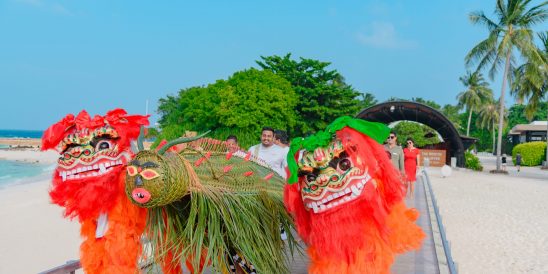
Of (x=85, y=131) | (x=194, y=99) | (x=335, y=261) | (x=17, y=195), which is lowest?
Result: (x=17, y=195)

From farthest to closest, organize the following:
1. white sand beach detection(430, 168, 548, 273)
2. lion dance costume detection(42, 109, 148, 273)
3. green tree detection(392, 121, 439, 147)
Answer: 1. green tree detection(392, 121, 439, 147)
2. white sand beach detection(430, 168, 548, 273)
3. lion dance costume detection(42, 109, 148, 273)

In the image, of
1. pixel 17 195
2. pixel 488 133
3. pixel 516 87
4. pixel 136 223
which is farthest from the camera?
pixel 488 133

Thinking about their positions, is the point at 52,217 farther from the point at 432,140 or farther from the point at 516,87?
the point at 432,140

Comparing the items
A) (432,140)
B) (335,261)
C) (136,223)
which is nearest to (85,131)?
(136,223)

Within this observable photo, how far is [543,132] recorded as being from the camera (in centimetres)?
3322

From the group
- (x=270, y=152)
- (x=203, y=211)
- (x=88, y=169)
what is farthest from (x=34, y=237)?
(x=203, y=211)

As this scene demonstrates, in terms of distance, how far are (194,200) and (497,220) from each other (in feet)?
29.3

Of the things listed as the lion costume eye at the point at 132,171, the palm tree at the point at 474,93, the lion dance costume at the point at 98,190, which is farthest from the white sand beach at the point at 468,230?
the palm tree at the point at 474,93

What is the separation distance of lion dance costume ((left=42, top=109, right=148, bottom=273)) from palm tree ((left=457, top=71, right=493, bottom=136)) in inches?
1849

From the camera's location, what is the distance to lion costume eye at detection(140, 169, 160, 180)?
8.09 ft

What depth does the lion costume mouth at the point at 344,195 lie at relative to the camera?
8.54 ft

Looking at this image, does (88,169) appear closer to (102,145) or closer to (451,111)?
(102,145)

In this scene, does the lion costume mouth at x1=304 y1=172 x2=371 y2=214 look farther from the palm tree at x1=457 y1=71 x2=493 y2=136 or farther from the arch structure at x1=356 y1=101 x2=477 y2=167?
the palm tree at x1=457 y1=71 x2=493 y2=136

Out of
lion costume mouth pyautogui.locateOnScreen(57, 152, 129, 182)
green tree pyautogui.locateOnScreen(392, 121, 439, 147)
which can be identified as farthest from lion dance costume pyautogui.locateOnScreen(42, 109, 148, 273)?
green tree pyautogui.locateOnScreen(392, 121, 439, 147)
